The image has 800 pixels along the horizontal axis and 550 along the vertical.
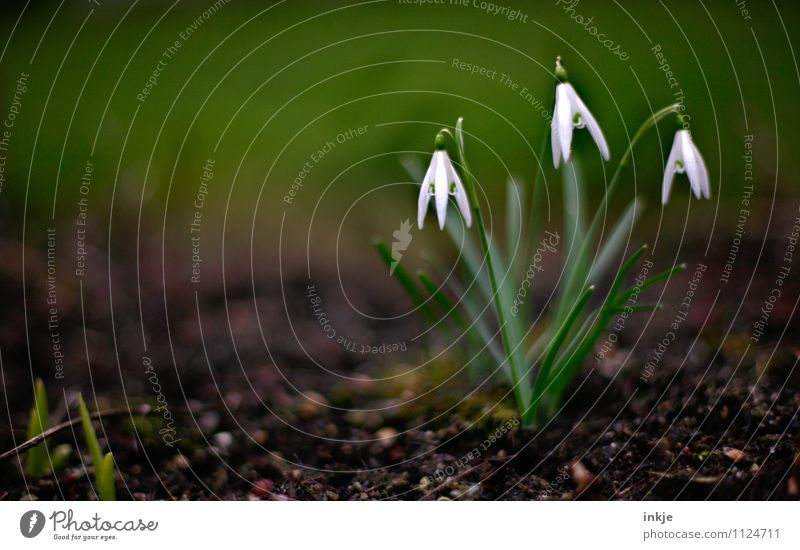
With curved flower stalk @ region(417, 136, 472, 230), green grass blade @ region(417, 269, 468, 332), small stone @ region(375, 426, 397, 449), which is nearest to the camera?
curved flower stalk @ region(417, 136, 472, 230)

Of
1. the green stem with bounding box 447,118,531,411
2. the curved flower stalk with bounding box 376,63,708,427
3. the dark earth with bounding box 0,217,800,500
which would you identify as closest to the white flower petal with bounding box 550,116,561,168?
the curved flower stalk with bounding box 376,63,708,427

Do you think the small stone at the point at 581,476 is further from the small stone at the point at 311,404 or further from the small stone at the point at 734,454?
the small stone at the point at 311,404

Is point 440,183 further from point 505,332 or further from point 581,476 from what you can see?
point 581,476

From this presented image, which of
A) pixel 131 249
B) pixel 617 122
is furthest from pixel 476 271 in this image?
pixel 131 249

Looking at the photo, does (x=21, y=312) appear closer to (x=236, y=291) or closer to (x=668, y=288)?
(x=236, y=291)

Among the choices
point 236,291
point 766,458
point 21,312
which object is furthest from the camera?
point 236,291

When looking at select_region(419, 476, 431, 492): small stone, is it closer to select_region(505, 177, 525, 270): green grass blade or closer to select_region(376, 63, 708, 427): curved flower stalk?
select_region(376, 63, 708, 427): curved flower stalk
